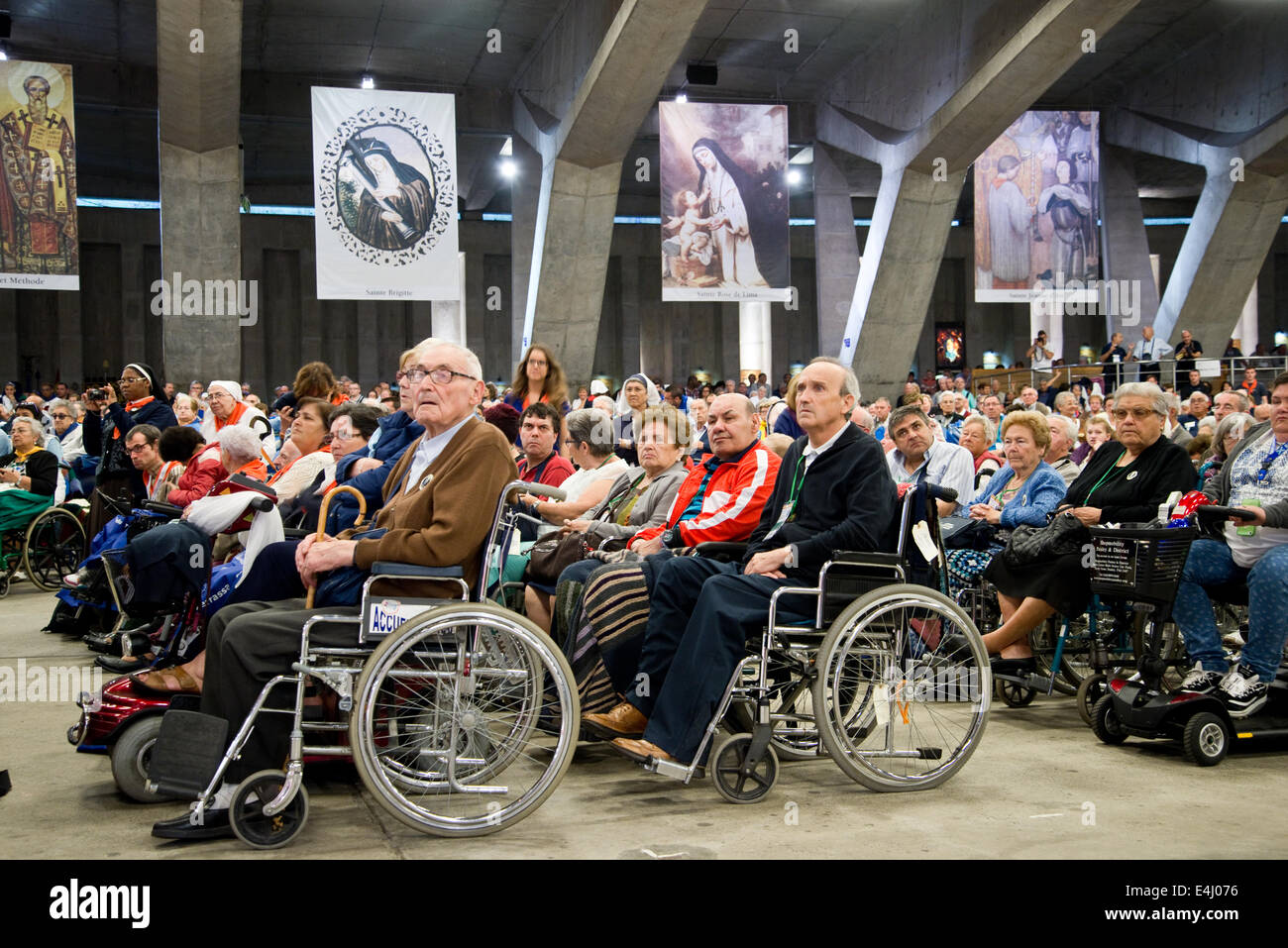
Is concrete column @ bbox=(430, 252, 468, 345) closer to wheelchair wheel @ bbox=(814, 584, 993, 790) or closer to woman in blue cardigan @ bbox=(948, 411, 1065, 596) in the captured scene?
woman in blue cardigan @ bbox=(948, 411, 1065, 596)

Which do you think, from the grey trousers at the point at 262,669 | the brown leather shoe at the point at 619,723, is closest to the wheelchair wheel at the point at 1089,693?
the brown leather shoe at the point at 619,723

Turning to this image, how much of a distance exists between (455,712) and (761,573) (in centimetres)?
104

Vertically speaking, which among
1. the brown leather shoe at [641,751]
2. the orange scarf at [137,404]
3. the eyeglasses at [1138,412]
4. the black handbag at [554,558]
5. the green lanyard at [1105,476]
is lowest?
the brown leather shoe at [641,751]

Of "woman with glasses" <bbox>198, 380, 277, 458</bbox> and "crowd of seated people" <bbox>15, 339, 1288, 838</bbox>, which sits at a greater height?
"woman with glasses" <bbox>198, 380, 277, 458</bbox>

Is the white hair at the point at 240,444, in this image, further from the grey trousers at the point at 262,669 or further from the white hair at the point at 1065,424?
the white hair at the point at 1065,424

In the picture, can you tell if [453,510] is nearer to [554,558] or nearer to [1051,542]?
[554,558]

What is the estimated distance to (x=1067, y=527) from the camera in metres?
4.15

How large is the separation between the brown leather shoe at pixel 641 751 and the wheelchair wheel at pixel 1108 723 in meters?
1.61

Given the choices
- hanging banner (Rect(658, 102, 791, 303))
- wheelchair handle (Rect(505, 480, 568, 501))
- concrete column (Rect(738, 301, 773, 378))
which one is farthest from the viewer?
concrete column (Rect(738, 301, 773, 378))

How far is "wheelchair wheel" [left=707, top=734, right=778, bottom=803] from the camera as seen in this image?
3.20 m

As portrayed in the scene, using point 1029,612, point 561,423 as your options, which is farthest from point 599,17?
point 1029,612

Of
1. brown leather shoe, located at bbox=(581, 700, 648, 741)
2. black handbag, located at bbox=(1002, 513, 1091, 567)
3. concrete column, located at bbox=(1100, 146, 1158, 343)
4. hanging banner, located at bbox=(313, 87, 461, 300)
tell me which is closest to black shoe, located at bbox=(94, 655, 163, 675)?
brown leather shoe, located at bbox=(581, 700, 648, 741)

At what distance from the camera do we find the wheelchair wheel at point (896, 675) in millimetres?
3178

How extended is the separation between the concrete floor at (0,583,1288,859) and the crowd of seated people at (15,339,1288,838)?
8.3 inches
